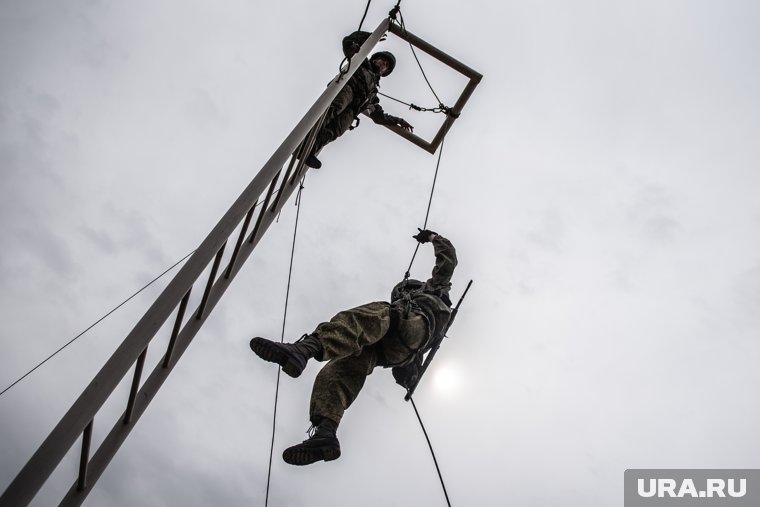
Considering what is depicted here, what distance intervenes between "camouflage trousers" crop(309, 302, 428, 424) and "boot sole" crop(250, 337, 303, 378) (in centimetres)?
42

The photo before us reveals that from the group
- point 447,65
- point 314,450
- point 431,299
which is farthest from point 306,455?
point 447,65

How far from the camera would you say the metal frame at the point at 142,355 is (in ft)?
5.89

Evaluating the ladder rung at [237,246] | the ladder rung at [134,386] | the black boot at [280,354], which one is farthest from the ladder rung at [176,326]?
the ladder rung at [237,246]

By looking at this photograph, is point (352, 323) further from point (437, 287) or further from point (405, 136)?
point (405, 136)

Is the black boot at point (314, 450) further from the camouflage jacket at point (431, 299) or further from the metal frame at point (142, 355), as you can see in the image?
the camouflage jacket at point (431, 299)

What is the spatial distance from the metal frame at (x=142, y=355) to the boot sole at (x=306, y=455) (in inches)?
43.1

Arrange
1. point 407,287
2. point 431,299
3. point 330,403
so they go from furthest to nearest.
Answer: point 407,287
point 431,299
point 330,403

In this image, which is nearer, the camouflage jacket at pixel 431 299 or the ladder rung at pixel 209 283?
the ladder rung at pixel 209 283

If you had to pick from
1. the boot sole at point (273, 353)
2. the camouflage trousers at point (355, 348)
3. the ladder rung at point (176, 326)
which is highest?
the camouflage trousers at point (355, 348)

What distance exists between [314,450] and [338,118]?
11.5ft

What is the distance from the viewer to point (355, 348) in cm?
381

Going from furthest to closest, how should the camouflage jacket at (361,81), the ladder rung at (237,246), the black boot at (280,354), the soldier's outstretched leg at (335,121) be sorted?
the camouflage jacket at (361,81), the soldier's outstretched leg at (335,121), the ladder rung at (237,246), the black boot at (280,354)

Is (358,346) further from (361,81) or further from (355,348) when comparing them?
(361,81)

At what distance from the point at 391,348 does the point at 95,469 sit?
104 inches
